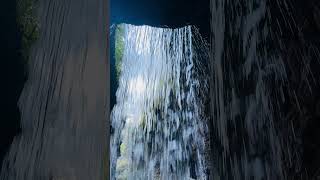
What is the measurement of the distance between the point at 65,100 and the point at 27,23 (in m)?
0.30

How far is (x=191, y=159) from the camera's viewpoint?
611 centimetres

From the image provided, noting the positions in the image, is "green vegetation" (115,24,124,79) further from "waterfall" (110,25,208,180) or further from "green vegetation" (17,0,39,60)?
"green vegetation" (17,0,39,60)

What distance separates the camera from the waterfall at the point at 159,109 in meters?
5.99

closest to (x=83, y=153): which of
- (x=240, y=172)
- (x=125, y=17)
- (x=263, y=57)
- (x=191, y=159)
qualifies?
(x=240, y=172)

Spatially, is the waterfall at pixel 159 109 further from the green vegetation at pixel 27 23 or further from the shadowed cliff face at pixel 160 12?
the green vegetation at pixel 27 23

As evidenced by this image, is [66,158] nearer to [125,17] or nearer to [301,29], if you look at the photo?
[301,29]

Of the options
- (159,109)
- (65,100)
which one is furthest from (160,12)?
(159,109)

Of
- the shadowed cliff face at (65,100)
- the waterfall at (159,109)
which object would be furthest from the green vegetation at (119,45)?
the shadowed cliff face at (65,100)

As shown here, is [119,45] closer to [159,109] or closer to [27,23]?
[159,109]

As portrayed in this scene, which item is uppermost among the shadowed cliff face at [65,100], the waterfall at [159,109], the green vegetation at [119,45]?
the green vegetation at [119,45]

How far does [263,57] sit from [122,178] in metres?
6.10

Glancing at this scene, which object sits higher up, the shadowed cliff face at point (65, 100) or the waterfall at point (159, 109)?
the waterfall at point (159, 109)

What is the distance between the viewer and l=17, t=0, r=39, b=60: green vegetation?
155 cm

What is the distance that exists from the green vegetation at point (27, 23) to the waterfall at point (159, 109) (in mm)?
4099
